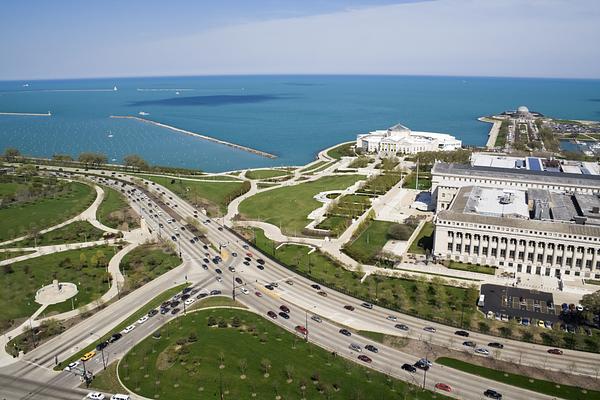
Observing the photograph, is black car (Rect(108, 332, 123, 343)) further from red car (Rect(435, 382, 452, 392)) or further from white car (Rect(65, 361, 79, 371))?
red car (Rect(435, 382, 452, 392))

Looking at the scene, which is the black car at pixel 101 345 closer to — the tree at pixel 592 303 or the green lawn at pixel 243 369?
the green lawn at pixel 243 369

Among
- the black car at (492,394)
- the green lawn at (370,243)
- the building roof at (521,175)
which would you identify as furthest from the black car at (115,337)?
the building roof at (521,175)

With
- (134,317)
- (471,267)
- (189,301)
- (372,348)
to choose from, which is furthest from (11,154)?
(372,348)

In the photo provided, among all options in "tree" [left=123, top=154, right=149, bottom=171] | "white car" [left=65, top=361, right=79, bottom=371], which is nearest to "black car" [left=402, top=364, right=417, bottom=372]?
"white car" [left=65, top=361, right=79, bottom=371]

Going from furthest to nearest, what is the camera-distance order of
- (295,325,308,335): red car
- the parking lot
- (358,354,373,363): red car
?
the parking lot, (295,325,308,335): red car, (358,354,373,363): red car

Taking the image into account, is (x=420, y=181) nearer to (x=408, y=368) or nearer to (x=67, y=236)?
(x=67, y=236)

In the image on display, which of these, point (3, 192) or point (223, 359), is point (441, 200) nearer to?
point (223, 359)

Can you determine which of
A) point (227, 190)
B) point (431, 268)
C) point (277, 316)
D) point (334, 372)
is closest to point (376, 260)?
point (431, 268)
